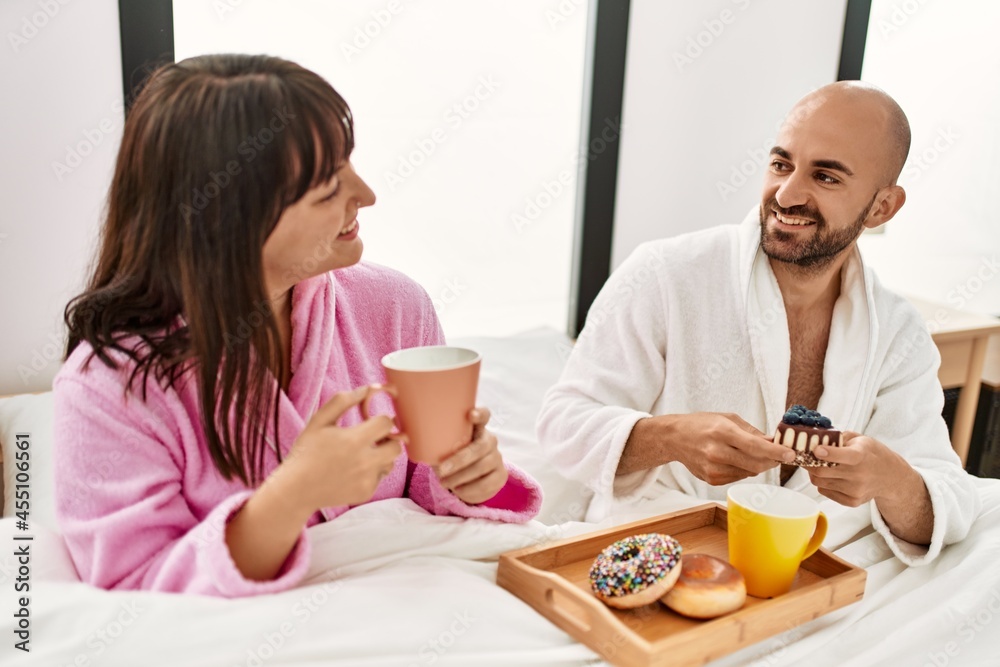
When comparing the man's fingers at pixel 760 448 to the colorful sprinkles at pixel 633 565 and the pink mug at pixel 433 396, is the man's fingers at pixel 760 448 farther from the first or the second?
the pink mug at pixel 433 396

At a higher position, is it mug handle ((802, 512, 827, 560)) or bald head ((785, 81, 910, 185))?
bald head ((785, 81, 910, 185))

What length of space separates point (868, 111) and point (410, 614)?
3.86 feet

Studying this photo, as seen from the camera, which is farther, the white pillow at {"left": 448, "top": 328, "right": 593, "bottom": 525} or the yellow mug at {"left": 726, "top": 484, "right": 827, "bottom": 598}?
the white pillow at {"left": 448, "top": 328, "right": 593, "bottom": 525}

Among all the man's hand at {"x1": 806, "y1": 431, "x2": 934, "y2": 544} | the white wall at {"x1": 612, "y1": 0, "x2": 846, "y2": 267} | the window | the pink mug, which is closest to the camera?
the pink mug

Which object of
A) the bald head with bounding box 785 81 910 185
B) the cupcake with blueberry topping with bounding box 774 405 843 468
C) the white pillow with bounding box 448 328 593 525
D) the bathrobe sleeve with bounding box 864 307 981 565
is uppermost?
the bald head with bounding box 785 81 910 185

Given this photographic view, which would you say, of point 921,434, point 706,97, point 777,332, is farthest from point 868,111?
point 706,97

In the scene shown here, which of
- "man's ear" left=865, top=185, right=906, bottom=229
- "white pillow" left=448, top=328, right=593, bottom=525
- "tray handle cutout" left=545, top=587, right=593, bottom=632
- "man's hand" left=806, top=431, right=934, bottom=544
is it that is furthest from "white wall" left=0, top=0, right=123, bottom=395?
"man's ear" left=865, top=185, right=906, bottom=229

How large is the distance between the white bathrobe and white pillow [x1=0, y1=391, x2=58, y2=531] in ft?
2.83

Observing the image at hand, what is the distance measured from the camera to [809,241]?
1508mm

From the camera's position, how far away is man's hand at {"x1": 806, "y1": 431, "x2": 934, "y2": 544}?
1.14 meters

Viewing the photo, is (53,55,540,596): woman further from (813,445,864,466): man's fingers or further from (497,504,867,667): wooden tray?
(813,445,864,466): man's fingers

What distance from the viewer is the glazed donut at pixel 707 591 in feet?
2.97

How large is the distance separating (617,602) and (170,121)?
0.69 m

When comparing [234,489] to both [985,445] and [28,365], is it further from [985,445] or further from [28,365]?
→ [985,445]
